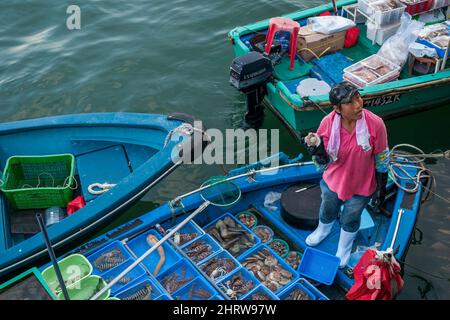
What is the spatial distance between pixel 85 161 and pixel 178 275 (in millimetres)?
2177

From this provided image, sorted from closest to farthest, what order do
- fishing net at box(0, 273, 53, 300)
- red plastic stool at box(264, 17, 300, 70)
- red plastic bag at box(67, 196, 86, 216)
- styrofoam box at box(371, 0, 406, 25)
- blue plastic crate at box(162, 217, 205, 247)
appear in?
fishing net at box(0, 273, 53, 300), blue plastic crate at box(162, 217, 205, 247), red plastic bag at box(67, 196, 86, 216), red plastic stool at box(264, 17, 300, 70), styrofoam box at box(371, 0, 406, 25)

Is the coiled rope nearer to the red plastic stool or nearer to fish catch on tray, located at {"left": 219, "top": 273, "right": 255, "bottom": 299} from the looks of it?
fish catch on tray, located at {"left": 219, "top": 273, "right": 255, "bottom": 299}

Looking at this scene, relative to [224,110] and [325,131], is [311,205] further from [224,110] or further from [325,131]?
[224,110]

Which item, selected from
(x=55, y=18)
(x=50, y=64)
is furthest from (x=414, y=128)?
(x=55, y=18)


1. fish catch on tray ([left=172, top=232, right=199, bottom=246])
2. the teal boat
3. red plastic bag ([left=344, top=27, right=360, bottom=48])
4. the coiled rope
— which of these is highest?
red plastic bag ([left=344, top=27, right=360, bottom=48])

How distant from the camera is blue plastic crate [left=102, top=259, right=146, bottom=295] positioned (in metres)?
4.63

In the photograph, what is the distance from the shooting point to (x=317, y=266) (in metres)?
4.80

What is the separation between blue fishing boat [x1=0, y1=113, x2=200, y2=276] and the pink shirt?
1.93m

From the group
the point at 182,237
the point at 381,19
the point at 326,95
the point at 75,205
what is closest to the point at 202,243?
the point at 182,237

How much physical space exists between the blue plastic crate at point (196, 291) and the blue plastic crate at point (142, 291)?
6.6 inches

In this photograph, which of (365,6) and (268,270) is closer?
(268,270)

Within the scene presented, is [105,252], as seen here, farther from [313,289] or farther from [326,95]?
[326,95]

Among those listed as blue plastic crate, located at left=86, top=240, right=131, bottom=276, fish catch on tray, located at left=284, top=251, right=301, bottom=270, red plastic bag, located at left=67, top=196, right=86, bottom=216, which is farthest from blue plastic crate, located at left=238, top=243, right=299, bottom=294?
red plastic bag, located at left=67, top=196, right=86, bottom=216

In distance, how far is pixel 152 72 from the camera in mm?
8875
